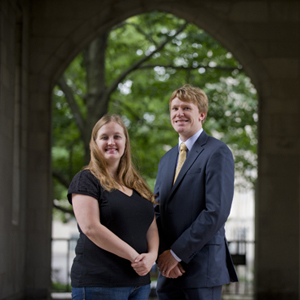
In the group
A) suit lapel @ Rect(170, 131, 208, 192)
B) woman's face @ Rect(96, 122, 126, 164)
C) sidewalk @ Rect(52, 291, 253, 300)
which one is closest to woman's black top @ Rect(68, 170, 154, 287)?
woman's face @ Rect(96, 122, 126, 164)

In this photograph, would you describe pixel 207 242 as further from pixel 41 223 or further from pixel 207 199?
pixel 41 223

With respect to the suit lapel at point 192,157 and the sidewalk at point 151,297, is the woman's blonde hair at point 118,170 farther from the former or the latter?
the sidewalk at point 151,297

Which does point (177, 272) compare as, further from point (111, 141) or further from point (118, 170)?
point (111, 141)

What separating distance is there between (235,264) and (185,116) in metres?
4.25

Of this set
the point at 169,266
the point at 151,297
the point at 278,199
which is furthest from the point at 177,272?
the point at 151,297

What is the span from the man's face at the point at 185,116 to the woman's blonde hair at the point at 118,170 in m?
0.35

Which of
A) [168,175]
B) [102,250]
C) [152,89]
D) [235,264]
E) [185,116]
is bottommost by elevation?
[235,264]

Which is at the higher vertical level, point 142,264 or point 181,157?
point 181,157

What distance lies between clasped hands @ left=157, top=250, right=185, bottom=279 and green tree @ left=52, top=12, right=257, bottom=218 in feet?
19.9

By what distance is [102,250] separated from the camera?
7.68ft

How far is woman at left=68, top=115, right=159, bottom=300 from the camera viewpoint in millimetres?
2291

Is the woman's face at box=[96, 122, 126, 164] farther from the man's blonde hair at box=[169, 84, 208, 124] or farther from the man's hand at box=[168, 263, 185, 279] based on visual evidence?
the man's hand at box=[168, 263, 185, 279]

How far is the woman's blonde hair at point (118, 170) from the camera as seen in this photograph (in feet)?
7.90

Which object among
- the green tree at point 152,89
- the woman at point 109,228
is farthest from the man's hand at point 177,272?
the green tree at point 152,89
